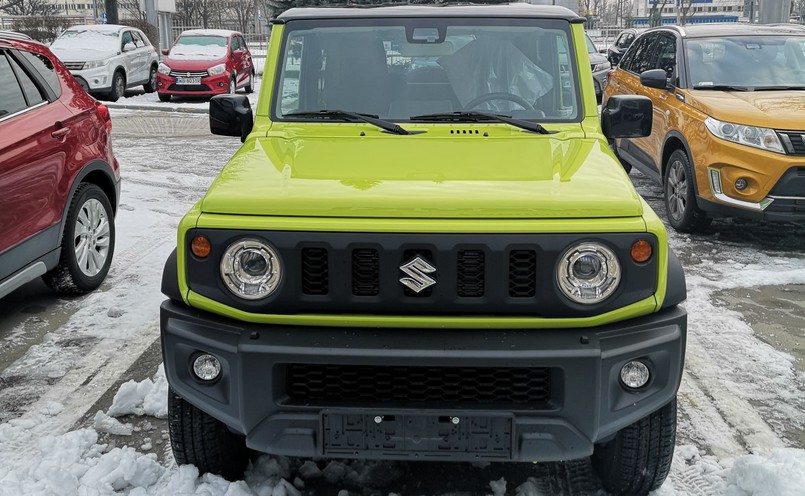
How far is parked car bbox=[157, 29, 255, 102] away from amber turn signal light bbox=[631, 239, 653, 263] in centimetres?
1765

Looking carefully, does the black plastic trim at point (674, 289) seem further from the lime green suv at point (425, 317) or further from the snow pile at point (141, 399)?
the snow pile at point (141, 399)

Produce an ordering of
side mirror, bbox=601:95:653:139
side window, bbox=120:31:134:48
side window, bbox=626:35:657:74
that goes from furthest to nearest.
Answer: side window, bbox=120:31:134:48 < side window, bbox=626:35:657:74 < side mirror, bbox=601:95:653:139

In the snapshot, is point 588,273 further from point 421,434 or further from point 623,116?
point 623,116

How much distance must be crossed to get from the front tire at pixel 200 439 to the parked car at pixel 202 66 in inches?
672

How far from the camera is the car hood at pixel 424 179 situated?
2859 millimetres

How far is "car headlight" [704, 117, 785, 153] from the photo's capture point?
686 centimetres

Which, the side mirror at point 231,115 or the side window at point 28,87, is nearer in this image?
the side mirror at point 231,115

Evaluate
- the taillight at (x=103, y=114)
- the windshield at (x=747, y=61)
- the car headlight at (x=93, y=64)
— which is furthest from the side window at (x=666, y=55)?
the car headlight at (x=93, y=64)

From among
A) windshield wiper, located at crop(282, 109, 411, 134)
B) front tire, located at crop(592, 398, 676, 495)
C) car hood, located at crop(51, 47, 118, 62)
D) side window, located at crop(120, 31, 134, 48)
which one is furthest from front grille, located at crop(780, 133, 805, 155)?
side window, located at crop(120, 31, 134, 48)

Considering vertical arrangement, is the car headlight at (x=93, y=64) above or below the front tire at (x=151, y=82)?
above

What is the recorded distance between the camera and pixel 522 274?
2.82 meters

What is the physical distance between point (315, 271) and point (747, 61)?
6.59 metres

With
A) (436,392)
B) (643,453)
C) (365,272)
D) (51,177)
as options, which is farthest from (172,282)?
(51,177)

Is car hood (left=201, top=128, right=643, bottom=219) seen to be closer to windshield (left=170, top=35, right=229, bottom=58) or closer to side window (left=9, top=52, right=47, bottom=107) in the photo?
side window (left=9, top=52, right=47, bottom=107)
